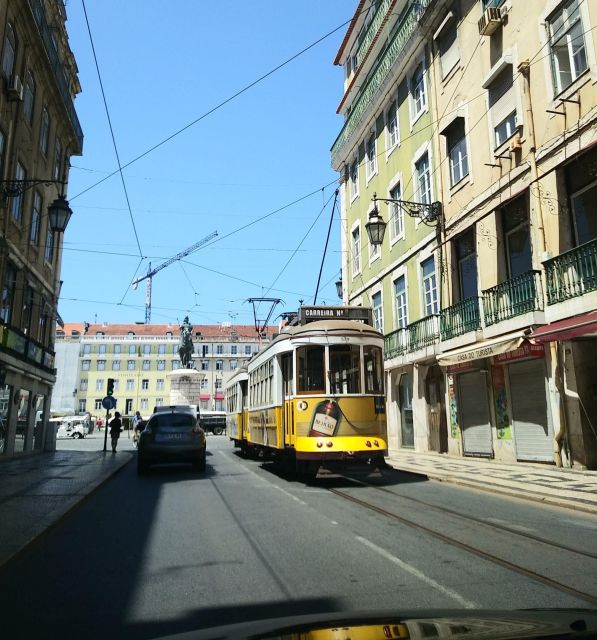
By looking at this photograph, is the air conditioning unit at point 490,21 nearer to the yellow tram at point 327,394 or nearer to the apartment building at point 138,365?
the yellow tram at point 327,394

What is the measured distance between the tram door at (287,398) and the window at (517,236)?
6.95 m

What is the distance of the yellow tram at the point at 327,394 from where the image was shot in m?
11.9

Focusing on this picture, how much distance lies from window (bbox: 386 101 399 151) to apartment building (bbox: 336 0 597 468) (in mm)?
2864

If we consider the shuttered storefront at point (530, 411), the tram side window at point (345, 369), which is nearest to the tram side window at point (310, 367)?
the tram side window at point (345, 369)

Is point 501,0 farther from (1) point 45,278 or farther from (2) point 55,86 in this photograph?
(1) point 45,278

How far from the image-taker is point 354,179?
30.4 metres

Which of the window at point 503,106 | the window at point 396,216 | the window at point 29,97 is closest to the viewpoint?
the window at point 503,106

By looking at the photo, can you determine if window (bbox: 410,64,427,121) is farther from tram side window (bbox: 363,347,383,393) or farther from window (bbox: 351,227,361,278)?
tram side window (bbox: 363,347,383,393)

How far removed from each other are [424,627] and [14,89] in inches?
764

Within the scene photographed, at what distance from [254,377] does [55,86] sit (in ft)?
47.6

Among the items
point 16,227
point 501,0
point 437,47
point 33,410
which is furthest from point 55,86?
point 501,0

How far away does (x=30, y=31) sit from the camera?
1947 centimetres

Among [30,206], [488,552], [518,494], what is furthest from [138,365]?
[488,552]

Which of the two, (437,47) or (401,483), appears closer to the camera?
(401,483)
